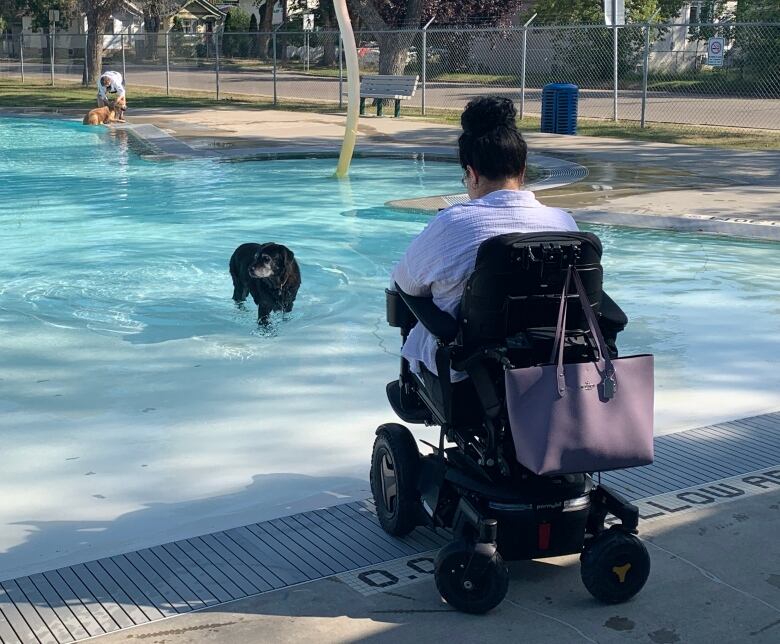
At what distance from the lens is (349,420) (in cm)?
585

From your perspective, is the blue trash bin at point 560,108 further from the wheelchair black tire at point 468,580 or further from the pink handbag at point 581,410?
the wheelchair black tire at point 468,580

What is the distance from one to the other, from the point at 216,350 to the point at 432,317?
423cm

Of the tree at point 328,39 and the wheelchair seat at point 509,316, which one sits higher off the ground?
the tree at point 328,39

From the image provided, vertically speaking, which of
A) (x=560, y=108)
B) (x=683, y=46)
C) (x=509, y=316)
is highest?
(x=683, y=46)

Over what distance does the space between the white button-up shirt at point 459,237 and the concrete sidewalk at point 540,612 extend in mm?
774

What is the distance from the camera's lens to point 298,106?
2870 centimetres

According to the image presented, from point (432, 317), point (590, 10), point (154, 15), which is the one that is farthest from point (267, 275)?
point (154, 15)

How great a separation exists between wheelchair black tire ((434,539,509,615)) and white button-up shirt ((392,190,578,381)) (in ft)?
1.98

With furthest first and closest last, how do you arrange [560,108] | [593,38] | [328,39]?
1. [328,39]
2. [593,38]
3. [560,108]

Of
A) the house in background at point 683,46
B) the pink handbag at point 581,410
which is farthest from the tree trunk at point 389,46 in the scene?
the pink handbag at point 581,410

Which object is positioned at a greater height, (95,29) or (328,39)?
(328,39)

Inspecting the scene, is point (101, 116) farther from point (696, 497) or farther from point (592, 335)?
point (592, 335)

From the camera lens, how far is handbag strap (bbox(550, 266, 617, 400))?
325cm

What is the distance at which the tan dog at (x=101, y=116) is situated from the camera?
23.3 metres
